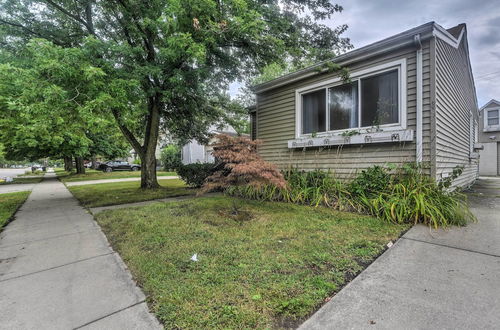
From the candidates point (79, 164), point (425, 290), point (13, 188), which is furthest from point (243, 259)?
point (79, 164)

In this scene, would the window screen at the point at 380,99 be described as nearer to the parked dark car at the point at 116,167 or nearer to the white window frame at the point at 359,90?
the white window frame at the point at 359,90

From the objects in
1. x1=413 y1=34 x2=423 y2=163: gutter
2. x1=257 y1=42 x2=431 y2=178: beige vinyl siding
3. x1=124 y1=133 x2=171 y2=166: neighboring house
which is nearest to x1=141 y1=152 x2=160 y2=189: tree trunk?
x1=124 y1=133 x2=171 y2=166: neighboring house

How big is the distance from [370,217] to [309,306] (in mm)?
2971

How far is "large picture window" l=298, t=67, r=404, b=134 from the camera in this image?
4918mm

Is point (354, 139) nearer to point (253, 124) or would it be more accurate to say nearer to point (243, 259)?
point (243, 259)

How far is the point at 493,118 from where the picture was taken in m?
15.1

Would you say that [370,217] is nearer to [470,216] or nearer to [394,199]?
[394,199]

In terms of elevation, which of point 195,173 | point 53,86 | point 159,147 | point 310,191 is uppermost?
point 53,86

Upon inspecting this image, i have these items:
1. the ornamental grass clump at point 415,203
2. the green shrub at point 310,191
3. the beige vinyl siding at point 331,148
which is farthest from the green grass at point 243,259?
the beige vinyl siding at point 331,148

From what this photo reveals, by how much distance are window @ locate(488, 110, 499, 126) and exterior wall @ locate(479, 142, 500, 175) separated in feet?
4.73

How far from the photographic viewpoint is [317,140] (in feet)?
19.4

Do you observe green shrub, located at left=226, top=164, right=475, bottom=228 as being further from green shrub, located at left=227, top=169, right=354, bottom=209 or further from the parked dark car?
the parked dark car

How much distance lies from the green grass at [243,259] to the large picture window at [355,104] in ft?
7.75

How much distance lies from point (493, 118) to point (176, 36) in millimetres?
20739
